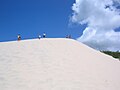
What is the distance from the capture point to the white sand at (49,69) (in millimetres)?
13055

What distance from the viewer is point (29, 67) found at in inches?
594

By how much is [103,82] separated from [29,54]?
6.17 meters

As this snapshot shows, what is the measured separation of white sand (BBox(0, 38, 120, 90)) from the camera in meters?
13.1

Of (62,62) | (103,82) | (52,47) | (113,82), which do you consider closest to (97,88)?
(103,82)

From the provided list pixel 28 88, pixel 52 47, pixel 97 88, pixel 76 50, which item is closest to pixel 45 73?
pixel 28 88

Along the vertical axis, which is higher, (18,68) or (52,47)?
(52,47)

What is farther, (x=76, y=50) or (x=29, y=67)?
(x=76, y=50)

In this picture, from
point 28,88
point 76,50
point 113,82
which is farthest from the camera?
point 76,50

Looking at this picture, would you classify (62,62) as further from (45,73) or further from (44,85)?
(44,85)

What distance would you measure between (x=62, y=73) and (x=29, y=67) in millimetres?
2299

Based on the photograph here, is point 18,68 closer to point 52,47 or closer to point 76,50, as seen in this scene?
point 52,47

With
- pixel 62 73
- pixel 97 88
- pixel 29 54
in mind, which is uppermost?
pixel 29 54

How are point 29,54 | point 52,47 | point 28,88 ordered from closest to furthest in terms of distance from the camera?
point 28,88, point 29,54, point 52,47

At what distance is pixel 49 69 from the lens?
1538 centimetres
